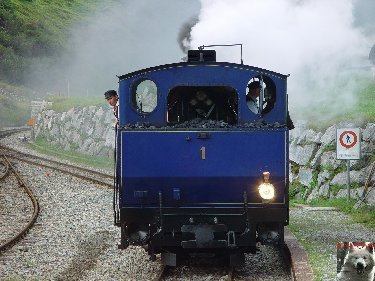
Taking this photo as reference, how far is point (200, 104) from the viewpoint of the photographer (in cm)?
1016

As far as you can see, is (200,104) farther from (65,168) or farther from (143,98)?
(65,168)

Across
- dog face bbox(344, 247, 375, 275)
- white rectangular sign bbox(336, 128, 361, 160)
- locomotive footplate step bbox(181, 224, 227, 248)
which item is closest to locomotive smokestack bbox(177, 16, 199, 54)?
white rectangular sign bbox(336, 128, 361, 160)

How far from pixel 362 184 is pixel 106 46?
63.8 meters

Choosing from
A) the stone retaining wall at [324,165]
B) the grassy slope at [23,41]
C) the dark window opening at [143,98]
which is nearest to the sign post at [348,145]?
the stone retaining wall at [324,165]

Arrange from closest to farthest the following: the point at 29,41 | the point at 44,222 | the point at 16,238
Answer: the point at 16,238 < the point at 44,222 < the point at 29,41

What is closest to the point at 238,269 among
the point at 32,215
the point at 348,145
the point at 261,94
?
the point at 261,94

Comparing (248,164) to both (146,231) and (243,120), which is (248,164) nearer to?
(243,120)

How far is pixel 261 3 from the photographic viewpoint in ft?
70.4

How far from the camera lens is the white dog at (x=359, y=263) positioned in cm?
645

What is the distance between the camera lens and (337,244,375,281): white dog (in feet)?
21.1

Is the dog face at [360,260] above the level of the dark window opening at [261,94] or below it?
below

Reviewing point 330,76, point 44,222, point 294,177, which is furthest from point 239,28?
point 44,222

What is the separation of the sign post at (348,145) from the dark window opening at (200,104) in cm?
533

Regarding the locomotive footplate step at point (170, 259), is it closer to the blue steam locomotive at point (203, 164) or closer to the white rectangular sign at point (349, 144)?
the blue steam locomotive at point (203, 164)
